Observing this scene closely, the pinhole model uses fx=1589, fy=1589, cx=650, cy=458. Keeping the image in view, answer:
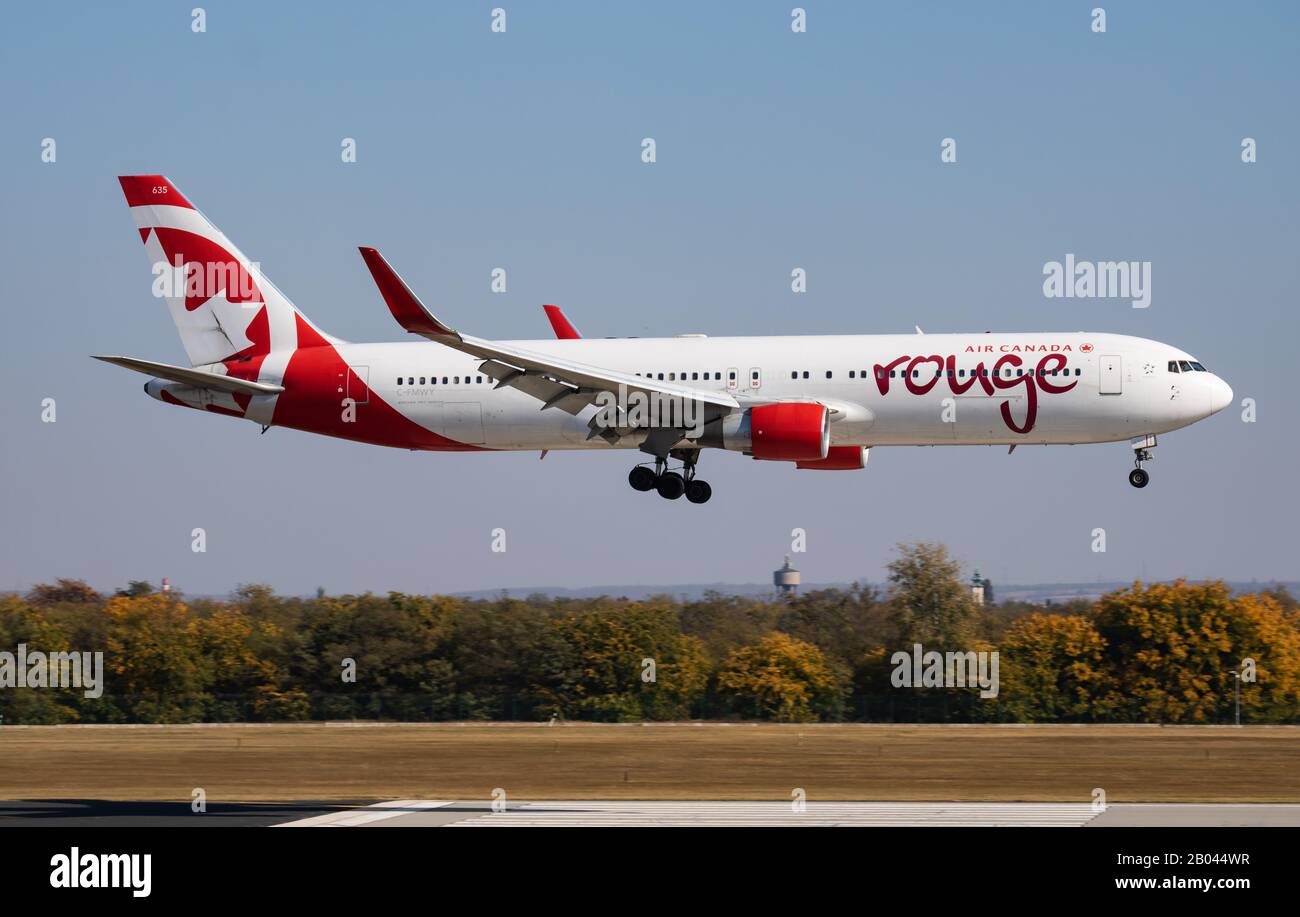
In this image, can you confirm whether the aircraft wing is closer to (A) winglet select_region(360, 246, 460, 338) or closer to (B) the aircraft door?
(A) winglet select_region(360, 246, 460, 338)

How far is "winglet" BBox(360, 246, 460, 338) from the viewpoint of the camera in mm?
39375

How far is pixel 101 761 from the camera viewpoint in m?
56.2

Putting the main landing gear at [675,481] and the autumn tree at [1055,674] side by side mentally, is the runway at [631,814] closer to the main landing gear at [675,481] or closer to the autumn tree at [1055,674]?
the main landing gear at [675,481]

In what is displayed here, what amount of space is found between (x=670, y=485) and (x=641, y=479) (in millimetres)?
893

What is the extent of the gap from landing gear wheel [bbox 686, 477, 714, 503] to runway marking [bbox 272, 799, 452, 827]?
11.5 meters

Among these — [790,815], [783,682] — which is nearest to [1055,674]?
[783,682]

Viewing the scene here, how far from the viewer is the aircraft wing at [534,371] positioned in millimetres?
39656

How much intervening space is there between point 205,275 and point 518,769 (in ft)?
63.2

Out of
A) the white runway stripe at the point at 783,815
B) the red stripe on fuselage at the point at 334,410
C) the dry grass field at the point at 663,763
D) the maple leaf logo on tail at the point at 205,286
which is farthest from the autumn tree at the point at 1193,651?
the maple leaf logo on tail at the point at 205,286

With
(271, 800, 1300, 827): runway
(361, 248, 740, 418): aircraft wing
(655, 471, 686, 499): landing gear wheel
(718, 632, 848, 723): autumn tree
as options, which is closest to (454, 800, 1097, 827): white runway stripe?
(271, 800, 1300, 827): runway

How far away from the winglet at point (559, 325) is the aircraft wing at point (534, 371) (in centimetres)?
491
